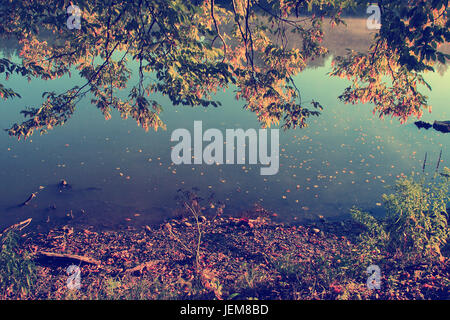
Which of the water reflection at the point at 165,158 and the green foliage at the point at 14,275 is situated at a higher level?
the water reflection at the point at 165,158

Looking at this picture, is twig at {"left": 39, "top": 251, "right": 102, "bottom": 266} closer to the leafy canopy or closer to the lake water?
the lake water

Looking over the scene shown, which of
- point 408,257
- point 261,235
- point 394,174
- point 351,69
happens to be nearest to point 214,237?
point 261,235

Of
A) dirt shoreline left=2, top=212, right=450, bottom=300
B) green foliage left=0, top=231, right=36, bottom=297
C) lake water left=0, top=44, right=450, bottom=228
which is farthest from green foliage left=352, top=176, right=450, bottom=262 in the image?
green foliage left=0, top=231, right=36, bottom=297

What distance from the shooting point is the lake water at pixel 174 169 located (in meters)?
10.2

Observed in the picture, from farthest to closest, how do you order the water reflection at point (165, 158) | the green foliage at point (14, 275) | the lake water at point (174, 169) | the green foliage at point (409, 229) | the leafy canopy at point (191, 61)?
the lake water at point (174, 169) → the water reflection at point (165, 158) → the leafy canopy at point (191, 61) → the green foliage at point (409, 229) → the green foliage at point (14, 275)

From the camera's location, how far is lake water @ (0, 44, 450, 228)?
10.2 m

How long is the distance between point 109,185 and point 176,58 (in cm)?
556

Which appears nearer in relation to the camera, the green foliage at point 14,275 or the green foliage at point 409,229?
the green foliage at point 14,275

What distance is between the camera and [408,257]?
7.02 metres

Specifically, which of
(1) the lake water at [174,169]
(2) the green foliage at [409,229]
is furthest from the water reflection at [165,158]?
(2) the green foliage at [409,229]

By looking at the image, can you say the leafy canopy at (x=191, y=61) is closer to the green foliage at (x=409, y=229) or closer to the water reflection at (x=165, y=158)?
the water reflection at (x=165, y=158)

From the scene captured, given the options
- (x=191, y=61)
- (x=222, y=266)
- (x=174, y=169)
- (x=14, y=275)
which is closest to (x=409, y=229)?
(x=222, y=266)

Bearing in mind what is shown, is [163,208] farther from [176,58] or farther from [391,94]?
Result: [391,94]
